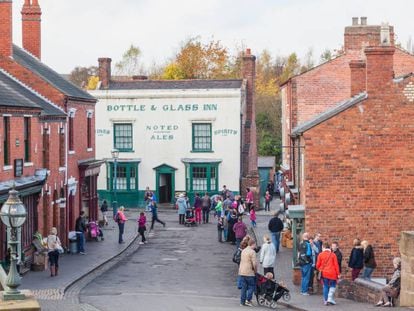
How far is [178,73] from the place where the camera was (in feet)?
290

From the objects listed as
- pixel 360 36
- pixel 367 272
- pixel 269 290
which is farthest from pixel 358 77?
pixel 360 36

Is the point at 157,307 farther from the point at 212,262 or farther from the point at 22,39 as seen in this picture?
the point at 22,39

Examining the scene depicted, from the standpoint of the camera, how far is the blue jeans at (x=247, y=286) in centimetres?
2398

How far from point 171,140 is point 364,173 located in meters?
30.0

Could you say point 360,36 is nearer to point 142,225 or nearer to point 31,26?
point 142,225

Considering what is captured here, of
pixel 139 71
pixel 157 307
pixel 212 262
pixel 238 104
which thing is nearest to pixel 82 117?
pixel 212 262

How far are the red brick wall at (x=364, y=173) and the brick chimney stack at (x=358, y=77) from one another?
5.22 metres

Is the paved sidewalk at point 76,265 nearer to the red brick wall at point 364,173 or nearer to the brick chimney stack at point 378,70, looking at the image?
the red brick wall at point 364,173

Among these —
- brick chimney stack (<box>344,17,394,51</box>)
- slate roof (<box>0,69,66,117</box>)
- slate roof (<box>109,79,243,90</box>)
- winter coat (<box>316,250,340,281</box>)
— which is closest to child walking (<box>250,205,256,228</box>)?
brick chimney stack (<box>344,17,394,51</box>)

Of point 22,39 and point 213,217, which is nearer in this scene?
point 22,39

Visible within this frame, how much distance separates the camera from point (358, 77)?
33719mm

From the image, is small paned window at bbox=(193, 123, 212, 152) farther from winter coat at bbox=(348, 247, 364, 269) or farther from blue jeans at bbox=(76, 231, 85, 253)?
winter coat at bbox=(348, 247, 364, 269)

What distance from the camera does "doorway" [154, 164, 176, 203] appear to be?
189 ft

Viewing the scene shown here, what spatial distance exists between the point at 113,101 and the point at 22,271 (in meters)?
28.5
